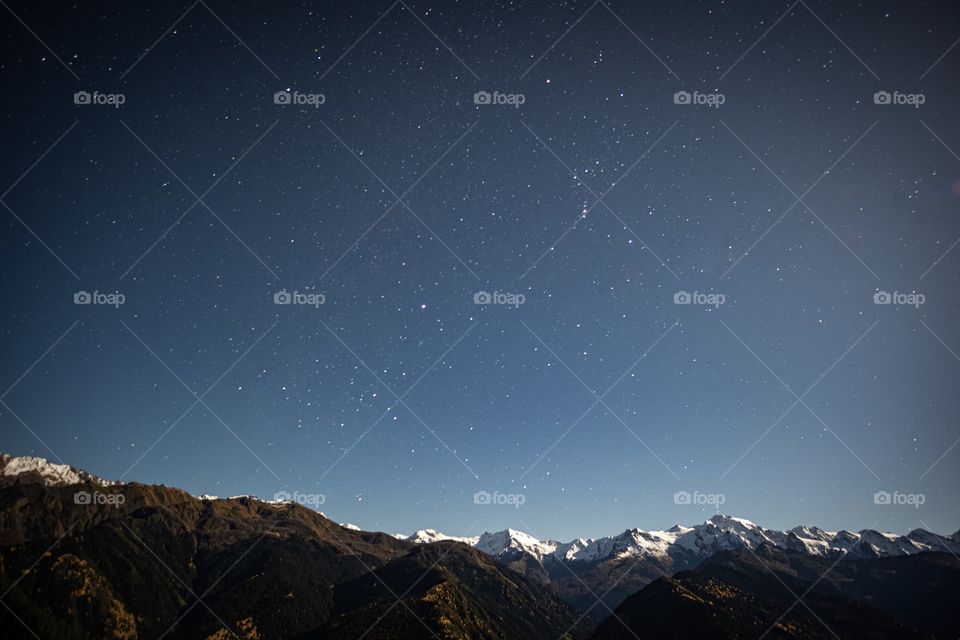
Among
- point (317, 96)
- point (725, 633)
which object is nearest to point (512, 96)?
point (317, 96)

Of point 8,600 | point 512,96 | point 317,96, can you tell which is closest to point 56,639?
point 8,600

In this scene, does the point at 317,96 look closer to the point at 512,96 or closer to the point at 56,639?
A: the point at 512,96

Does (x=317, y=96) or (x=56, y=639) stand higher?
(x=317, y=96)

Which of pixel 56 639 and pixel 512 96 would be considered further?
pixel 56 639

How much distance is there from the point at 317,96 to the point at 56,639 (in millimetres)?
262602

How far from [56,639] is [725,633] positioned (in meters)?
273

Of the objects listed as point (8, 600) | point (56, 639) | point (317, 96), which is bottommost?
point (56, 639)

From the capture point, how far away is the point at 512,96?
190ft

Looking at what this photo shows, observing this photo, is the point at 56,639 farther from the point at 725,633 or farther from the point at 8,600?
the point at 725,633

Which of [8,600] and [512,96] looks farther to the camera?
[8,600]

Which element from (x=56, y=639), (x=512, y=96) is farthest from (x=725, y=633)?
(x=56, y=639)

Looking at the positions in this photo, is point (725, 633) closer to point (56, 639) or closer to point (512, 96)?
point (512, 96)

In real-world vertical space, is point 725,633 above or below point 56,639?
above

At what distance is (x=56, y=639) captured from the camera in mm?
199500
